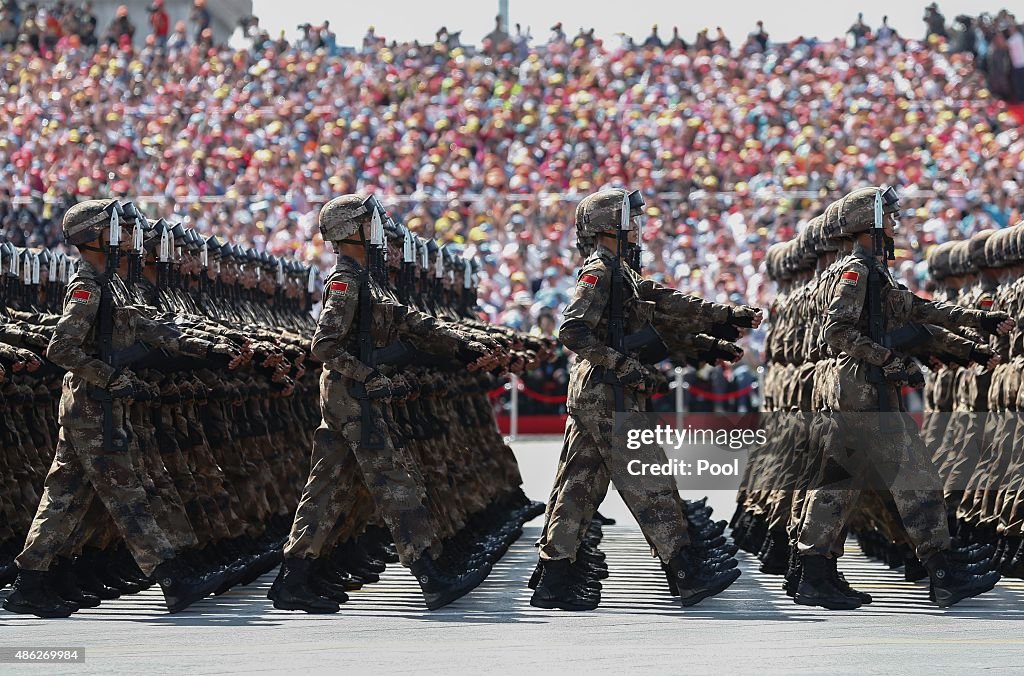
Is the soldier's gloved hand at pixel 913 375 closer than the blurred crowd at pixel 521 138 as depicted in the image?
Yes

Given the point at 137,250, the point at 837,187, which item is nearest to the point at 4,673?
the point at 137,250

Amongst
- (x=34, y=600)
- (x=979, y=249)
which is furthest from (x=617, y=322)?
(x=979, y=249)

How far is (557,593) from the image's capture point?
9.07 meters

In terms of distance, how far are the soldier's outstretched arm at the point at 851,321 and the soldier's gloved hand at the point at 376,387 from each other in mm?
2294

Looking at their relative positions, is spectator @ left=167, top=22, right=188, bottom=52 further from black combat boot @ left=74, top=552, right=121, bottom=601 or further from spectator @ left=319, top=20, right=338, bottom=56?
black combat boot @ left=74, top=552, right=121, bottom=601

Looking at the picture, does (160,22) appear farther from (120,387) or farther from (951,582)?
(951,582)

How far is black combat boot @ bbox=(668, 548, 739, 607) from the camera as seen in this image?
902 centimetres

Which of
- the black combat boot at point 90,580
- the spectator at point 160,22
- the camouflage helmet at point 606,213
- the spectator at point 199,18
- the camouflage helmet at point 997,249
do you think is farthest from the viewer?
the spectator at point 160,22

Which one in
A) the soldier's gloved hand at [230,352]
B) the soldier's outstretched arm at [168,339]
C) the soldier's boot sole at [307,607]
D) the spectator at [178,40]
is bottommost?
the soldier's boot sole at [307,607]

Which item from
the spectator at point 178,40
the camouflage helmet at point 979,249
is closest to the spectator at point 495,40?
the spectator at point 178,40

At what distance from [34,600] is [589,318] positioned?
313cm

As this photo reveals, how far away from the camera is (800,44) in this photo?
34688 mm

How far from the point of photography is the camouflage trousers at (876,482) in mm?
8914

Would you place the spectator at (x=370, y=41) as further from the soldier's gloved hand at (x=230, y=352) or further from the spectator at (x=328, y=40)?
the soldier's gloved hand at (x=230, y=352)
